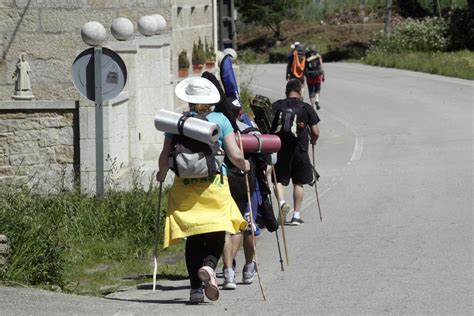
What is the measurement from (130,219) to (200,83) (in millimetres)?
4188

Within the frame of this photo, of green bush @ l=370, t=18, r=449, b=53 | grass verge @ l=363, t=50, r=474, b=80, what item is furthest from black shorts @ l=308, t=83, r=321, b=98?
green bush @ l=370, t=18, r=449, b=53

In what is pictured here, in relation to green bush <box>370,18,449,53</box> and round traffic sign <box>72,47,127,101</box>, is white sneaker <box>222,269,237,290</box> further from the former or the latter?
green bush <box>370,18,449,53</box>

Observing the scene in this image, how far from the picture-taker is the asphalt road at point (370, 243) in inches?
370

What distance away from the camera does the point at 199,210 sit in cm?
930

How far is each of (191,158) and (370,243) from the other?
4.16 meters

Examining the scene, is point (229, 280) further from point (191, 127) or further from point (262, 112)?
point (262, 112)

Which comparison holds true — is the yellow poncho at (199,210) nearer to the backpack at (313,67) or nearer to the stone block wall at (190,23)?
the stone block wall at (190,23)

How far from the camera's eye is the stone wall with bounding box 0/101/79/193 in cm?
1570

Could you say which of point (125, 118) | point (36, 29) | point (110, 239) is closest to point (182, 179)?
point (110, 239)

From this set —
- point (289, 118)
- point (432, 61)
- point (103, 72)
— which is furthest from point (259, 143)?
point (432, 61)

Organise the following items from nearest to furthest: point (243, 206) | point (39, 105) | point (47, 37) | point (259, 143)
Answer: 1. point (259, 143)
2. point (243, 206)
3. point (39, 105)
4. point (47, 37)

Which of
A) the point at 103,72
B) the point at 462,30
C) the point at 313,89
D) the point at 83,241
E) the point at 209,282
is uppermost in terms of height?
the point at 103,72

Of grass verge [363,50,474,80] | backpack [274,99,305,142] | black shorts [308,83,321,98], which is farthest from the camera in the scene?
grass verge [363,50,474,80]

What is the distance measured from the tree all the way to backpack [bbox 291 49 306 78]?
38.9m
